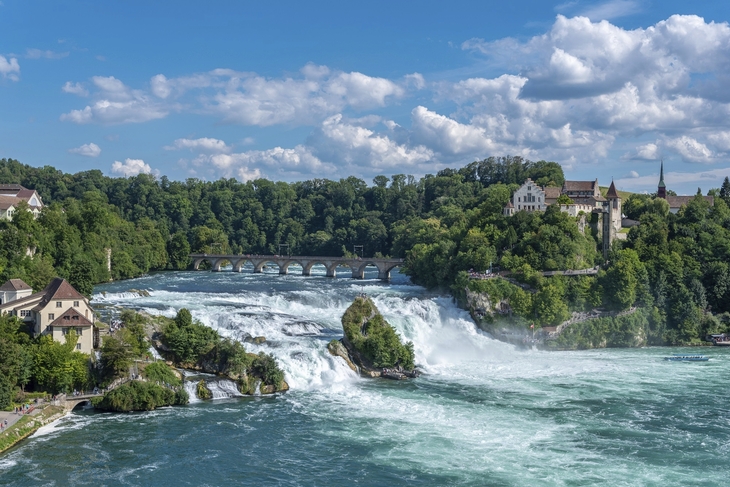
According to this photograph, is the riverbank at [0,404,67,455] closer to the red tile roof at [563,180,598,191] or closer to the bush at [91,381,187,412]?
the bush at [91,381,187,412]

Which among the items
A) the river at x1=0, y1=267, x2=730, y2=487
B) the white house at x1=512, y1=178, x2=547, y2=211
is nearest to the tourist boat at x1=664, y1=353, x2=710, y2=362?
the river at x1=0, y1=267, x2=730, y2=487

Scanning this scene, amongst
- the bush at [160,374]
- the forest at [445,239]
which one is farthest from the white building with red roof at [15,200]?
the bush at [160,374]

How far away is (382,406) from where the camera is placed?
141ft

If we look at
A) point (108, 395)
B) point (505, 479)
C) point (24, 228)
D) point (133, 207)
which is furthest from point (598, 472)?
point (133, 207)

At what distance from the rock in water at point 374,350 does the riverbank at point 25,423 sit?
18858 mm

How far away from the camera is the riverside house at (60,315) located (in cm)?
4362

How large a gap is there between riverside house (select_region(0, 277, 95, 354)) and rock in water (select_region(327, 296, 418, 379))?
16450 millimetres

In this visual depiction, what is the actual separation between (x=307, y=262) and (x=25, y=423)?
74233 mm

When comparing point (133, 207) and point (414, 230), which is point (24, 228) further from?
point (133, 207)

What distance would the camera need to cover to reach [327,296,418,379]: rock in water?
5066 cm

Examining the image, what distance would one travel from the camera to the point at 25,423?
120 ft

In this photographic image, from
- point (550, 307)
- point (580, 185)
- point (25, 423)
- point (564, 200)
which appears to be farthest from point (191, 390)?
point (580, 185)

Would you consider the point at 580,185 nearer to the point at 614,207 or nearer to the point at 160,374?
the point at 614,207

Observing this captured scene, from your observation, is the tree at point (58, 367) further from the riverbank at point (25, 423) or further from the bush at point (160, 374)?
the bush at point (160, 374)
